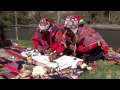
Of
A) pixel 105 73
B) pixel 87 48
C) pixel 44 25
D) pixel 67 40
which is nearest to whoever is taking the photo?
pixel 105 73

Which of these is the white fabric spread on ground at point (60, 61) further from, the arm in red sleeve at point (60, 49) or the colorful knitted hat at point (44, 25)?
the colorful knitted hat at point (44, 25)

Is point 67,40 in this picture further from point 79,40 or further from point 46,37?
point 46,37

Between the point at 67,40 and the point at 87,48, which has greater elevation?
the point at 67,40

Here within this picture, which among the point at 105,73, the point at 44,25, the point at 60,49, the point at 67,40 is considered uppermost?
the point at 44,25

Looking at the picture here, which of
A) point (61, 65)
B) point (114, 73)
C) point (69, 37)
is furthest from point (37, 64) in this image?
point (114, 73)

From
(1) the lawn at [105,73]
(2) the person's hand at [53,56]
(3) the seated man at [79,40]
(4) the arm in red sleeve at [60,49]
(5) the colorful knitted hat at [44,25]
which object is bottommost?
(1) the lawn at [105,73]

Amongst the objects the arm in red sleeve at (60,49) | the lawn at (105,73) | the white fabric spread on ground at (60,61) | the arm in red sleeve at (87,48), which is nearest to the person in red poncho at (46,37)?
the arm in red sleeve at (60,49)

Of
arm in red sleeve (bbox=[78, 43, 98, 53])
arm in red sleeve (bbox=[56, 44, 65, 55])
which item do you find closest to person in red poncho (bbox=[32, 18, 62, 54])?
arm in red sleeve (bbox=[56, 44, 65, 55])

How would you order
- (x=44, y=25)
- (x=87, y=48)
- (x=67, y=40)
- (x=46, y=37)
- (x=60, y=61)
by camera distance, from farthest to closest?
1. (x=46, y=37)
2. (x=44, y=25)
3. (x=67, y=40)
4. (x=87, y=48)
5. (x=60, y=61)

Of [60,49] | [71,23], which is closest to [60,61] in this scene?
[60,49]

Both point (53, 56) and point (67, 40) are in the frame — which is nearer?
point (53, 56)

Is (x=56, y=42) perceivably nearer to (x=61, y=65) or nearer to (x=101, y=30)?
(x=61, y=65)

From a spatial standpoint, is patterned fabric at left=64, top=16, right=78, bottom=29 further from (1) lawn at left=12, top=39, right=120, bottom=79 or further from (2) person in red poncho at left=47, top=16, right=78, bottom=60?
(1) lawn at left=12, top=39, right=120, bottom=79
